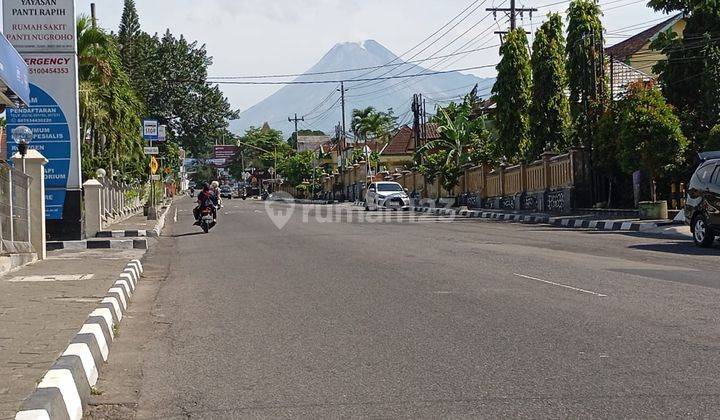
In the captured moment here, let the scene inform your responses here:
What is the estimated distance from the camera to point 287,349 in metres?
7.48

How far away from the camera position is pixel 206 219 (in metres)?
26.5

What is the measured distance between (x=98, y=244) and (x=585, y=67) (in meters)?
19.8

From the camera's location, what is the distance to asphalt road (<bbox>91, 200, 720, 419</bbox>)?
564 centimetres

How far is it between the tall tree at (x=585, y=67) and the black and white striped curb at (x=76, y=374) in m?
25.1

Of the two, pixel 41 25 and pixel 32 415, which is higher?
pixel 41 25

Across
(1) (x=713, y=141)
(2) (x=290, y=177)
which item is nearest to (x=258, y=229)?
(1) (x=713, y=141)

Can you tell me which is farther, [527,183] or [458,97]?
[458,97]

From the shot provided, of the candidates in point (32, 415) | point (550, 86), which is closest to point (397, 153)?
point (550, 86)

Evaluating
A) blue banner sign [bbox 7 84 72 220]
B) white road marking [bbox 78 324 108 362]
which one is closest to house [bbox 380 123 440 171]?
blue banner sign [bbox 7 84 72 220]

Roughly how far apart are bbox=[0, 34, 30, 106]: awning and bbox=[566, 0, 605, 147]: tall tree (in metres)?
21.2

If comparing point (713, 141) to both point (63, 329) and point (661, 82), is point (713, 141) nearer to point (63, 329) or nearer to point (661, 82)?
point (661, 82)

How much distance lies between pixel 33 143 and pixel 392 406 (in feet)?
54.7

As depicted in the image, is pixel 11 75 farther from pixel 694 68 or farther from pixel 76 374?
pixel 694 68

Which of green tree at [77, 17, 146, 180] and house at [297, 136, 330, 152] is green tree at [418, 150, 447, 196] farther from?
house at [297, 136, 330, 152]
